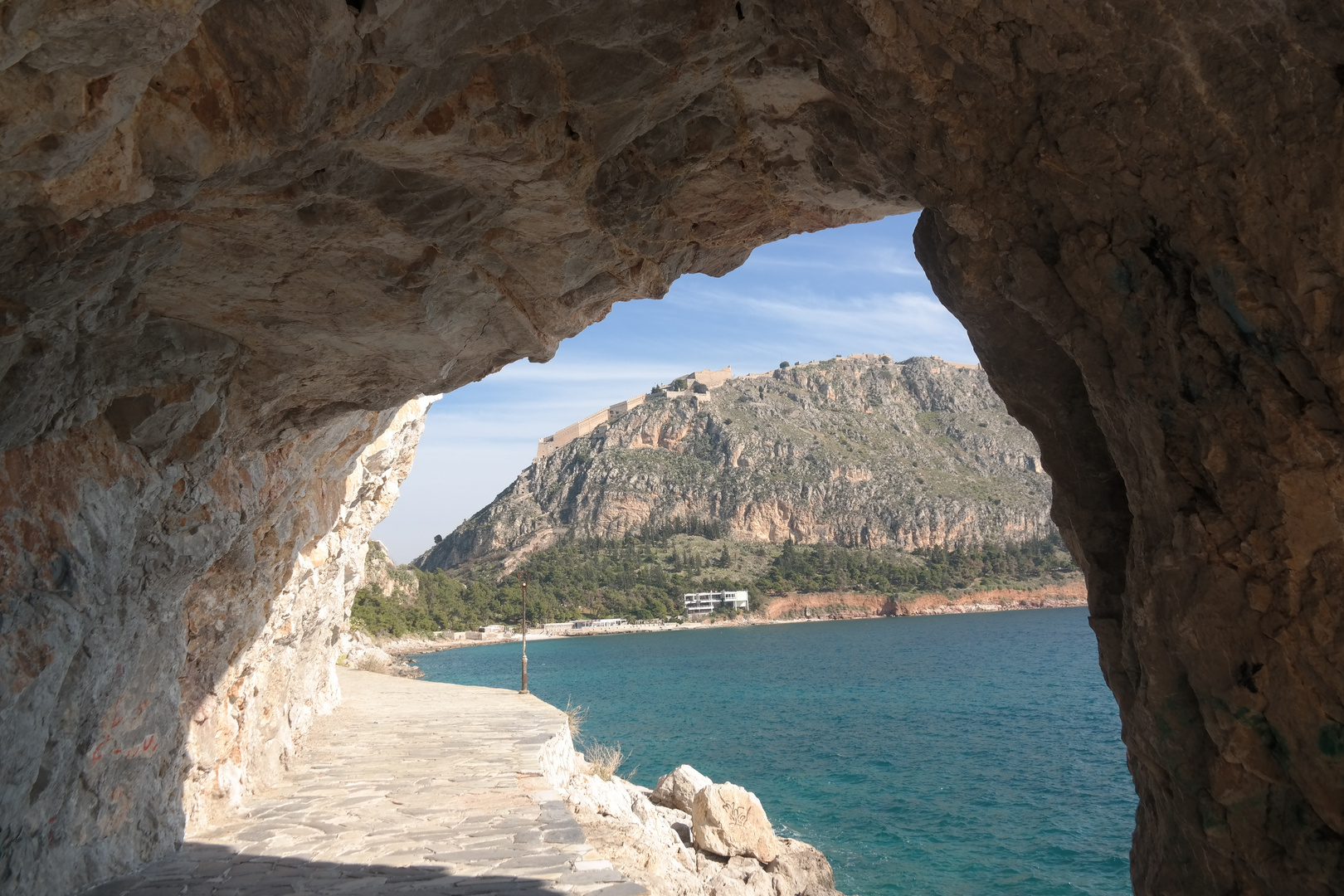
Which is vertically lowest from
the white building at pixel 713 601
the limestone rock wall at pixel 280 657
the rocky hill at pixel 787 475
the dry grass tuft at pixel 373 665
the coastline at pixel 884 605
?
the coastline at pixel 884 605

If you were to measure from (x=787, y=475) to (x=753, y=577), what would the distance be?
57.8 feet

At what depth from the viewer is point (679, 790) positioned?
12844mm

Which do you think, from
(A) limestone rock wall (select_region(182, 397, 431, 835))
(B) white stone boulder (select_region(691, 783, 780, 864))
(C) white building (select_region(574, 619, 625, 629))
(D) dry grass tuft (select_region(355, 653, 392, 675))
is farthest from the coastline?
(B) white stone boulder (select_region(691, 783, 780, 864))

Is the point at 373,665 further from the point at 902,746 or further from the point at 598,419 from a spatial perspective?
the point at 598,419

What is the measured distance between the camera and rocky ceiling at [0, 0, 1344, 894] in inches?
105

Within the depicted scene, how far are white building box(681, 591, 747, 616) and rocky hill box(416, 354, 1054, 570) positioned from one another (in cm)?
1836

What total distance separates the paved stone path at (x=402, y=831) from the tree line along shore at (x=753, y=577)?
71039 millimetres

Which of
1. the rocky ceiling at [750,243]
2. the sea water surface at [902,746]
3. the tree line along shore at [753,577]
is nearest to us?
the rocky ceiling at [750,243]

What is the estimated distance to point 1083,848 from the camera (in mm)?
15781

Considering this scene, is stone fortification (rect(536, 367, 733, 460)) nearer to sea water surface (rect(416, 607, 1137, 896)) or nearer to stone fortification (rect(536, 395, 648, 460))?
stone fortification (rect(536, 395, 648, 460))

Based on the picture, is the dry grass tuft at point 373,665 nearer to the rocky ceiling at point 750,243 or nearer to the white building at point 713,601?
the rocky ceiling at point 750,243

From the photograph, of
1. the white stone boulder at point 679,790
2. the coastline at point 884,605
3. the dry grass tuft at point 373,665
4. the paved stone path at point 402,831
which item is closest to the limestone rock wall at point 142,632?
the paved stone path at point 402,831

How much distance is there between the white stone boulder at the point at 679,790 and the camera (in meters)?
12.7

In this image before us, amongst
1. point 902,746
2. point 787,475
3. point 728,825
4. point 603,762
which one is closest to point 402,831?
point 728,825
